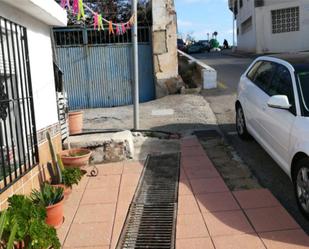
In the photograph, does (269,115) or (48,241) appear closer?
(48,241)

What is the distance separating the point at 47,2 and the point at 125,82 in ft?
25.0

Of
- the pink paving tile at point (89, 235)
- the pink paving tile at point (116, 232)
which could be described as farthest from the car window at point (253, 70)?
the pink paving tile at point (89, 235)

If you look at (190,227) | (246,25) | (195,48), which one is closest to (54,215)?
(190,227)

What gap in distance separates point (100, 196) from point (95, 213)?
0.57m

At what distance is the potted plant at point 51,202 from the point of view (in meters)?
4.63

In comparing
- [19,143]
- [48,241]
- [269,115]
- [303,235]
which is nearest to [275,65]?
[269,115]

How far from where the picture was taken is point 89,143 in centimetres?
711

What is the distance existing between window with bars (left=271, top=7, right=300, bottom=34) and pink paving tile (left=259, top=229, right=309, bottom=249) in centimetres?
2725

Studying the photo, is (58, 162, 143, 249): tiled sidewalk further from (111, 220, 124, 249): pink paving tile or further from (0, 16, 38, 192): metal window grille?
(0, 16, 38, 192): metal window grille

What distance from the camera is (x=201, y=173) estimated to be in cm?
632

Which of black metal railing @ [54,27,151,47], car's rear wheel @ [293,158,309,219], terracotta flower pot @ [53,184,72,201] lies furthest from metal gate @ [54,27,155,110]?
car's rear wheel @ [293,158,309,219]

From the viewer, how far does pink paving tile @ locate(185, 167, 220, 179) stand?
6189 mm

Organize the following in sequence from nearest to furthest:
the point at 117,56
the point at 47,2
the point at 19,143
A: the point at 19,143
the point at 47,2
the point at 117,56

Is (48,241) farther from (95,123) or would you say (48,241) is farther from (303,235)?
(95,123)
